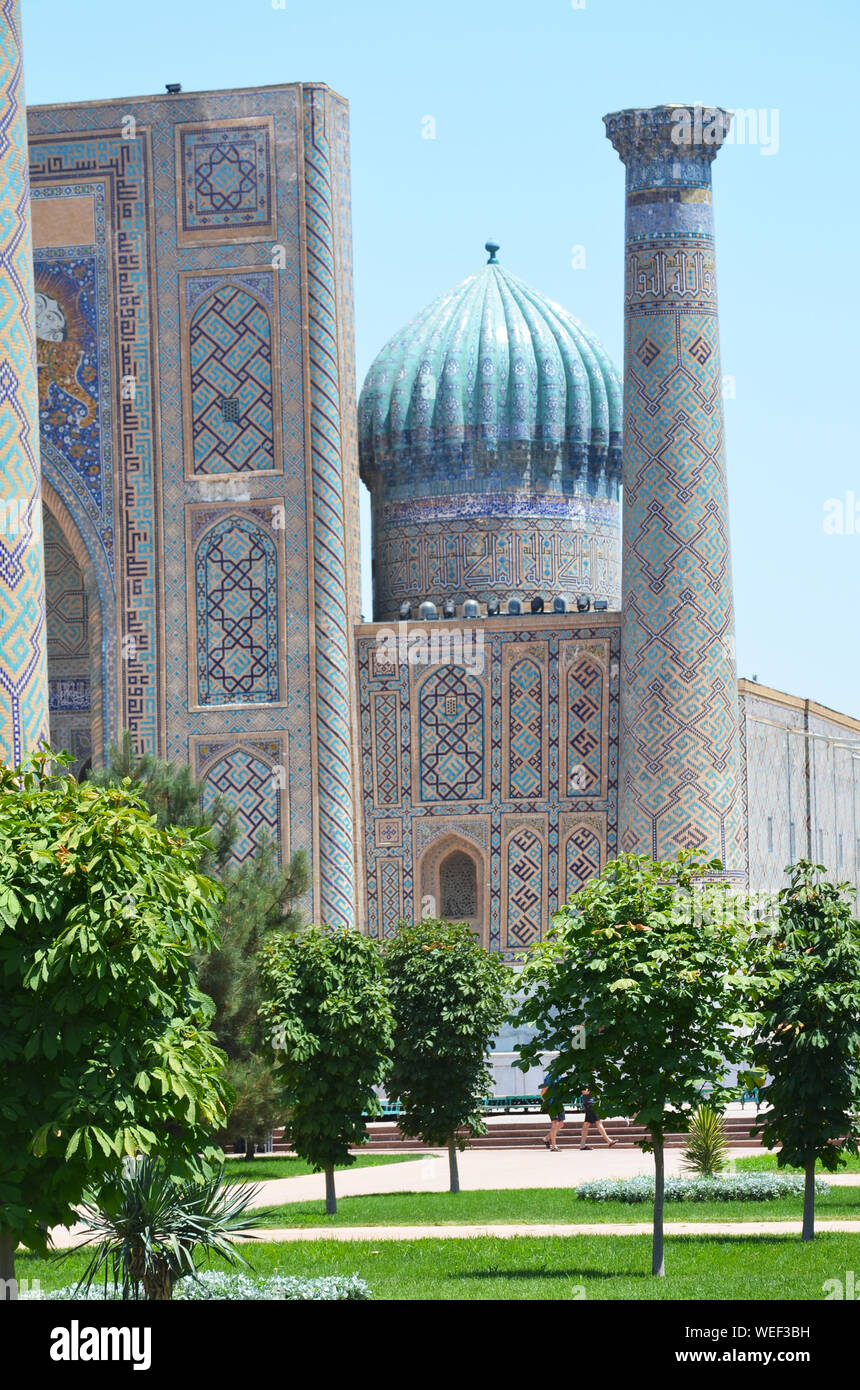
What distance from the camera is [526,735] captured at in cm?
2084

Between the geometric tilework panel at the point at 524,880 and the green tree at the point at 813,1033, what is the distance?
9.46m

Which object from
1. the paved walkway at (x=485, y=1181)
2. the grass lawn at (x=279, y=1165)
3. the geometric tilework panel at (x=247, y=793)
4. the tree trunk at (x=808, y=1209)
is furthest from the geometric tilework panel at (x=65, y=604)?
the tree trunk at (x=808, y=1209)

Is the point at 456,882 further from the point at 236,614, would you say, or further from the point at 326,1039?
the point at 326,1039

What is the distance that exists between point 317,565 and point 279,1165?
566 cm

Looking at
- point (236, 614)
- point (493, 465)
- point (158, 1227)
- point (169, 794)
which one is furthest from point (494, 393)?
point (158, 1227)

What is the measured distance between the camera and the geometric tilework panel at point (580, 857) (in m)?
20.6

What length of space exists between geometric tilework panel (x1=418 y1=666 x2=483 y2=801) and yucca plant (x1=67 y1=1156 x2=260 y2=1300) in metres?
13.4

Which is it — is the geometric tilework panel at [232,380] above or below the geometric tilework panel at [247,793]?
above

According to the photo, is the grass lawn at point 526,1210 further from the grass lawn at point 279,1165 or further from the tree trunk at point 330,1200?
the grass lawn at point 279,1165

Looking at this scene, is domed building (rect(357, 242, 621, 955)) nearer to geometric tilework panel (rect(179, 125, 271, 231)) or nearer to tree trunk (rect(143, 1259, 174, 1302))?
geometric tilework panel (rect(179, 125, 271, 231))

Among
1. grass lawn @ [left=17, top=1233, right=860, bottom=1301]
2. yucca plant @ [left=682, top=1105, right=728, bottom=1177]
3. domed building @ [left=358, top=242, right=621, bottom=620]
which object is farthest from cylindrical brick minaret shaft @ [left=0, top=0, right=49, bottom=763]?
domed building @ [left=358, top=242, right=621, bottom=620]
